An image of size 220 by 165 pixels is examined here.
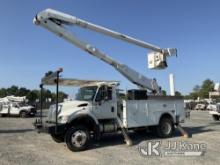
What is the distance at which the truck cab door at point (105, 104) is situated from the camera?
1195 centimetres

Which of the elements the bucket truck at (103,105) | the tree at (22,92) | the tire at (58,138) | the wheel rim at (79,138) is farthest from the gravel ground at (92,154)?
the tree at (22,92)

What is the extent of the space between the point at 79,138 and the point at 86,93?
216 centimetres

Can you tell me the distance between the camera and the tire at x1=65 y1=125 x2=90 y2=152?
1057 cm

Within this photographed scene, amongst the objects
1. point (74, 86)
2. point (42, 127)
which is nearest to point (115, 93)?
point (74, 86)

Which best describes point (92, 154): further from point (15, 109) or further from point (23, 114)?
point (15, 109)

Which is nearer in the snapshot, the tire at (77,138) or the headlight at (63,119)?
the tire at (77,138)

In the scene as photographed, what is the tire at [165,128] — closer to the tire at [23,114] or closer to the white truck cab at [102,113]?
the white truck cab at [102,113]

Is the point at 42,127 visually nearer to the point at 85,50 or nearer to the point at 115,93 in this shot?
the point at 115,93

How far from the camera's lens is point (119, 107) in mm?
12844

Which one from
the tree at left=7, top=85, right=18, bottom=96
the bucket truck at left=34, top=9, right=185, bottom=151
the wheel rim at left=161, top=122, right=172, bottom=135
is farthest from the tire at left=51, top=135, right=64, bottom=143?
the tree at left=7, top=85, right=18, bottom=96

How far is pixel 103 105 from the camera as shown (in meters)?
12.2

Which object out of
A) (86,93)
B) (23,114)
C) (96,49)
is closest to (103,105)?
(86,93)

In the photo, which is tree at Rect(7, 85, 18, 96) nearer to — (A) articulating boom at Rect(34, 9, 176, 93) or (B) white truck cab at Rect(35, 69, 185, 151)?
(A) articulating boom at Rect(34, 9, 176, 93)

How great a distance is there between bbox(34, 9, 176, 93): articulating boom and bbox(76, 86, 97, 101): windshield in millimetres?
2158
